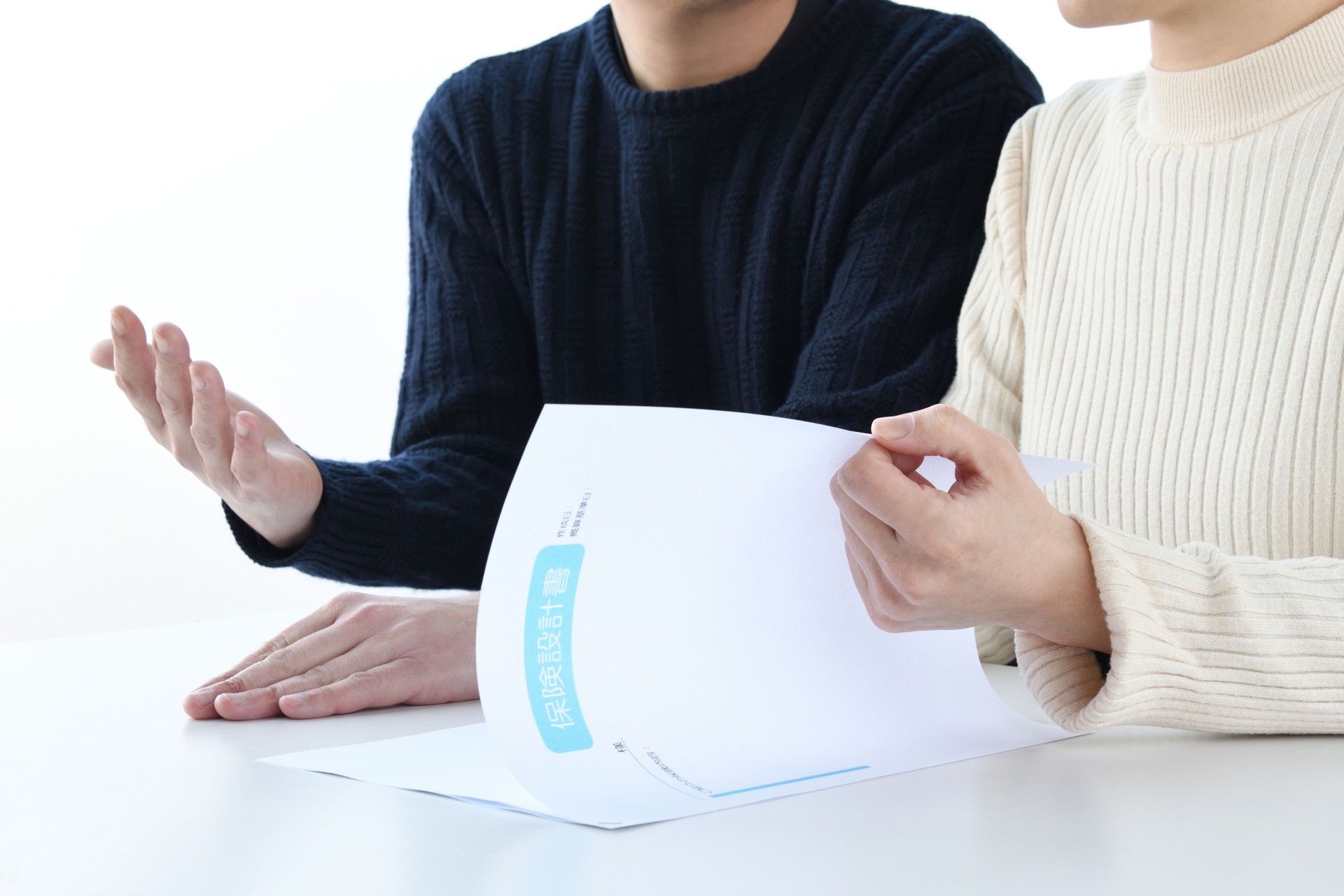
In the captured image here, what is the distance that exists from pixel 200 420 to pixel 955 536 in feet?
1.71

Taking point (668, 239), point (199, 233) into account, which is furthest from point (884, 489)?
point (199, 233)

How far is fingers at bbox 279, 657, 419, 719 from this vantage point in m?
0.76

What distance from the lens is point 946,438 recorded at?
0.49 m

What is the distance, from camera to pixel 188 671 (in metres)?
0.93

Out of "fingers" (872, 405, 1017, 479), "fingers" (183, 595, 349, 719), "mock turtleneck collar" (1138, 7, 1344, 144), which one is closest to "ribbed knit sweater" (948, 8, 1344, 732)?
"mock turtleneck collar" (1138, 7, 1344, 144)

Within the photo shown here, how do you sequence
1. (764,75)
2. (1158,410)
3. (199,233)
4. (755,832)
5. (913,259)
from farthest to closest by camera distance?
1. (199,233)
2. (764,75)
3. (913,259)
4. (1158,410)
5. (755,832)

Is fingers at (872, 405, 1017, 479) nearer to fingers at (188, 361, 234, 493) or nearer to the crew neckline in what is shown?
fingers at (188, 361, 234, 493)

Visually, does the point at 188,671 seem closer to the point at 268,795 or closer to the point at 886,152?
the point at 268,795

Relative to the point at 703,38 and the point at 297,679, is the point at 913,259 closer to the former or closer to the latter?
the point at 703,38

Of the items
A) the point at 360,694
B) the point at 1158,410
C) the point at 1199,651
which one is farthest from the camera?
the point at 1158,410

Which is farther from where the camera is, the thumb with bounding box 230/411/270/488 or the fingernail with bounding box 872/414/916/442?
the thumb with bounding box 230/411/270/488

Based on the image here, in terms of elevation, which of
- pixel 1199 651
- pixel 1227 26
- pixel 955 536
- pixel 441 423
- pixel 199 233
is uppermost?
pixel 1227 26

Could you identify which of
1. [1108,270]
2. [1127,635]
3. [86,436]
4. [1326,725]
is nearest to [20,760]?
[1127,635]

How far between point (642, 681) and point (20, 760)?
379 millimetres
